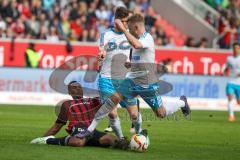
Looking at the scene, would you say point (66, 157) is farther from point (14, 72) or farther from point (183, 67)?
point (183, 67)

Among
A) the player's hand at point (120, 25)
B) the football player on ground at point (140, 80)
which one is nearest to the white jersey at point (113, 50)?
the football player on ground at point (140, 80)

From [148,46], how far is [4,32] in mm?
19962

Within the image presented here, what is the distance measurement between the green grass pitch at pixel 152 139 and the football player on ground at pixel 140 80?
746mm

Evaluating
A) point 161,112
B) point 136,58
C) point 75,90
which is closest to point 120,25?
point 136,58

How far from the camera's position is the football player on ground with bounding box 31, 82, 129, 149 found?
50.6 ft

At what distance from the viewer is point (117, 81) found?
17.1 metres

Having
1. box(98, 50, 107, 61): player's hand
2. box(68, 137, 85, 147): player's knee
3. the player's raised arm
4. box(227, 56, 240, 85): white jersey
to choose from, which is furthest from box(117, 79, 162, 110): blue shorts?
box(227, 56, 240, 85): white jersey

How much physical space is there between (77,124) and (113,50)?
7.76 ft

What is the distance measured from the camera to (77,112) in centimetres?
1560

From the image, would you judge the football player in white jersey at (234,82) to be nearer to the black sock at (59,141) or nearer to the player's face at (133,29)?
the player's face at (133,29)

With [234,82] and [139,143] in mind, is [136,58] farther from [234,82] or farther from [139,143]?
[234,82]

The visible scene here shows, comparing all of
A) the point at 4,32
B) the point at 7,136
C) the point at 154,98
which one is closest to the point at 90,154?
the point at 154,98

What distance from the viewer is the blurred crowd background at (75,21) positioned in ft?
115

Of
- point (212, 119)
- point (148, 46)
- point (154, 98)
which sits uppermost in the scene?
point (148, 46)
